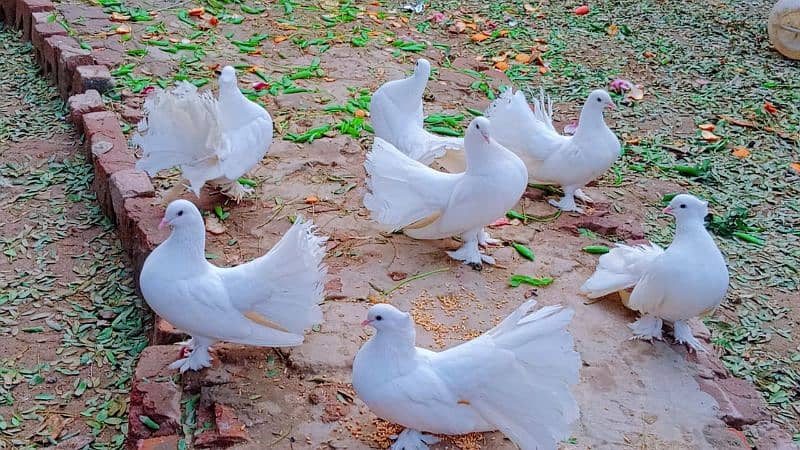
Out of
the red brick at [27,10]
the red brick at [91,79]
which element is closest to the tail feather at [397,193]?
the red brick at [91,79]

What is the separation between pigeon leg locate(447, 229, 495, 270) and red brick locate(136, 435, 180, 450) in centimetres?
173

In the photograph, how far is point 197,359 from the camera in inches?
127

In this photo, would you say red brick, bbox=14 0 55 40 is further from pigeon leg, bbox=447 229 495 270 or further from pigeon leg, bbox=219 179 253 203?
pigeon leg, bbox=447 229 495 270

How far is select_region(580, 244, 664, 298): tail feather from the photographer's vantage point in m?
3.68

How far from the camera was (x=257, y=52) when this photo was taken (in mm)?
6422

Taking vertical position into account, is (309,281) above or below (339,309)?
above

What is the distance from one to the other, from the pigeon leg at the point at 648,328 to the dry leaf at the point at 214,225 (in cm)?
214

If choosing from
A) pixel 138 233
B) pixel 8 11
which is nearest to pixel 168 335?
pixel 138 233

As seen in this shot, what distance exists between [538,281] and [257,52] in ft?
11.4

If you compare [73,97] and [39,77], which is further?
[39,77]

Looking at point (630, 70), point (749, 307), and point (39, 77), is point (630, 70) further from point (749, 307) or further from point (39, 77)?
point (39, 77)

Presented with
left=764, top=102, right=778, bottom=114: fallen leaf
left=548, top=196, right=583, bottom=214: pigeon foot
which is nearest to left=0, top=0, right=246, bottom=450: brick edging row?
left=548, top=196, right=583, bottom=214: pigeon foot

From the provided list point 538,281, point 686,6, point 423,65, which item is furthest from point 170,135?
point 686,6

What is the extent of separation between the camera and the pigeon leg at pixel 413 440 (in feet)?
9.52
